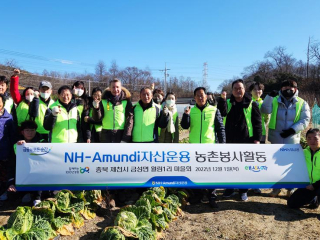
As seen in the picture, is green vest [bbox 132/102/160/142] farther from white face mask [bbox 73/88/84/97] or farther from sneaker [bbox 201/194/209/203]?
sneaker [bbox 201/194/209/203]

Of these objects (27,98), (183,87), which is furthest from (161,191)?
(183,87)

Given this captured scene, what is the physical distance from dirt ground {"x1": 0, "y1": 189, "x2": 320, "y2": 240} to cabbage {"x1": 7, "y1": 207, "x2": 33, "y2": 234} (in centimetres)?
55

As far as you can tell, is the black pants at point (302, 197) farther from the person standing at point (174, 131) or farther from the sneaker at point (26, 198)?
the sneaker at point (26, 198)

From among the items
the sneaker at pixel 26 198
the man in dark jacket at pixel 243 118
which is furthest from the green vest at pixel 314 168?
the sneaker at pixel 26 198

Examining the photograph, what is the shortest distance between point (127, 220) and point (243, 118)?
2.85 metres

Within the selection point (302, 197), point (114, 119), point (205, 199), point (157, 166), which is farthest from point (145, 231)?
point (302, 197)

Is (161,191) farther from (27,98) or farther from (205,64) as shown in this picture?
(205,64)

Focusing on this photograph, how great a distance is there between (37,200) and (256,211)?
386cm

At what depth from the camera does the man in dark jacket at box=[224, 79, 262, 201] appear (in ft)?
15.5

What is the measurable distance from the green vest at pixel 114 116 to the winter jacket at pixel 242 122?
6.96 ft

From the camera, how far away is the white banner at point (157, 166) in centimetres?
418

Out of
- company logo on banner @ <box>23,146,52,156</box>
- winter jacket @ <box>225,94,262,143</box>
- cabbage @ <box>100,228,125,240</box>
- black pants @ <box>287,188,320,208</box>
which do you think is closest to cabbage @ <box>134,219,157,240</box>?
cabbage @ <box>100,228,125,240</box>

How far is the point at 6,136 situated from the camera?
442 cm

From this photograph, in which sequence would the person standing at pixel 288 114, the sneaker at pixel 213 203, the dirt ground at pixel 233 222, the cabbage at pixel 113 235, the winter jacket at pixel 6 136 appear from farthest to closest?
1. the person standing at pixel 288 114
2. the sneaker at pixel 213 203
3. the winter jacket at pixel 6 136
4. the dirt ground at pixel 233 222
5. the cabbage at pixel 113 235
